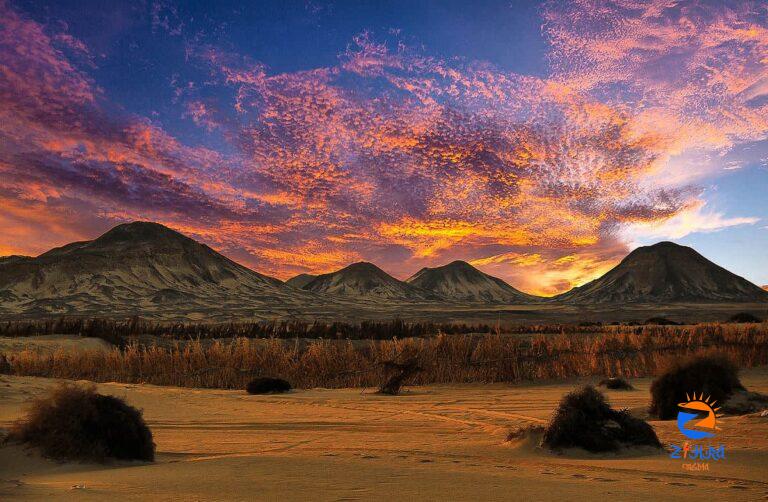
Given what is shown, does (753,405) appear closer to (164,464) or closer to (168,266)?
(164,464)

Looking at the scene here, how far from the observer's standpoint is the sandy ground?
3.99 meters

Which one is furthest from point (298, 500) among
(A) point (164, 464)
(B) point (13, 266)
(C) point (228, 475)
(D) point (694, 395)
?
Answer: (B) point (13, 266)

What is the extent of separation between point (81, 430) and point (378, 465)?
2.94 meters

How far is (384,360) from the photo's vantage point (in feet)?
52.0

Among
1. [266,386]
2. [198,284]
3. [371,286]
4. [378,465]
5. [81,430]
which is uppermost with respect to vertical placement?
[371,286]

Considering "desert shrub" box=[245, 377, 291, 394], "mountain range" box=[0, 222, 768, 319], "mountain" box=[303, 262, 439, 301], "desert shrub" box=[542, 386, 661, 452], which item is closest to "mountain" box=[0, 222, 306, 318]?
"mountain range" box=[0, 222, 768, 319]

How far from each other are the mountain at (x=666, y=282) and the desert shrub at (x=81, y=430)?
147565 mm

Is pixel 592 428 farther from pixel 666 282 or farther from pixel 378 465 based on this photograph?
pixel 666 282

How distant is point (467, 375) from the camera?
16.0 m

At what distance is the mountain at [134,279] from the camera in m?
86.2

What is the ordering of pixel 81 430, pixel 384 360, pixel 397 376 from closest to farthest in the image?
pixel 81 430 → pixel 397 376 → pixel 384 360

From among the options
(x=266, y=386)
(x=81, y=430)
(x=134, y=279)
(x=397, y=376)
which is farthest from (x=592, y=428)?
(x=134, y=279)

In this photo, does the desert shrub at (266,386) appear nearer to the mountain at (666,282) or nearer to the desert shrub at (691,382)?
the desert shrub at (691,382)

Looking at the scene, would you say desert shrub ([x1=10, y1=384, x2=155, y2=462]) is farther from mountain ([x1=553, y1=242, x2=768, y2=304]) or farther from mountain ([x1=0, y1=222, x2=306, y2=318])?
mountain ([x1=553, y1=242, x2=768, y2=304])
